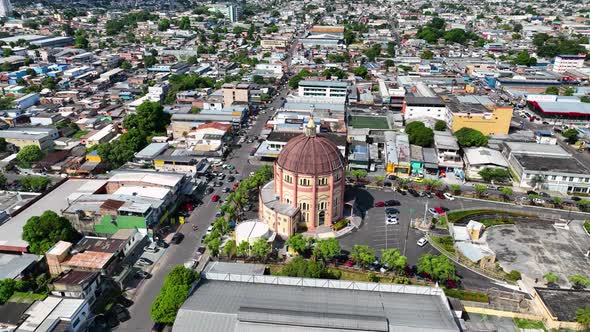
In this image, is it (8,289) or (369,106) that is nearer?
(8,289)

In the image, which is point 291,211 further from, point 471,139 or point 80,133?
→ point 80,133

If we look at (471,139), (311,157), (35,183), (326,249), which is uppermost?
(311,157)

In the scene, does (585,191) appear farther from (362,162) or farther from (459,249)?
(362,162)

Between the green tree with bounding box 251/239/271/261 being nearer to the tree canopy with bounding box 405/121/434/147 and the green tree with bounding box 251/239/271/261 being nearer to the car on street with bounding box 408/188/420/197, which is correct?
the car on street with bounding box 408/188/420/197

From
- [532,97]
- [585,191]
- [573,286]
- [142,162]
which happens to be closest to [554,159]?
[585,191]


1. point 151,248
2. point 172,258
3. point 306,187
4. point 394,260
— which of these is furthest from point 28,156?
point 394,260

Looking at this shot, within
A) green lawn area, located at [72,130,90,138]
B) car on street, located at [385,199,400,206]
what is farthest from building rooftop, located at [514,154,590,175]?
green lawn area, located at [72,130,90,138]
